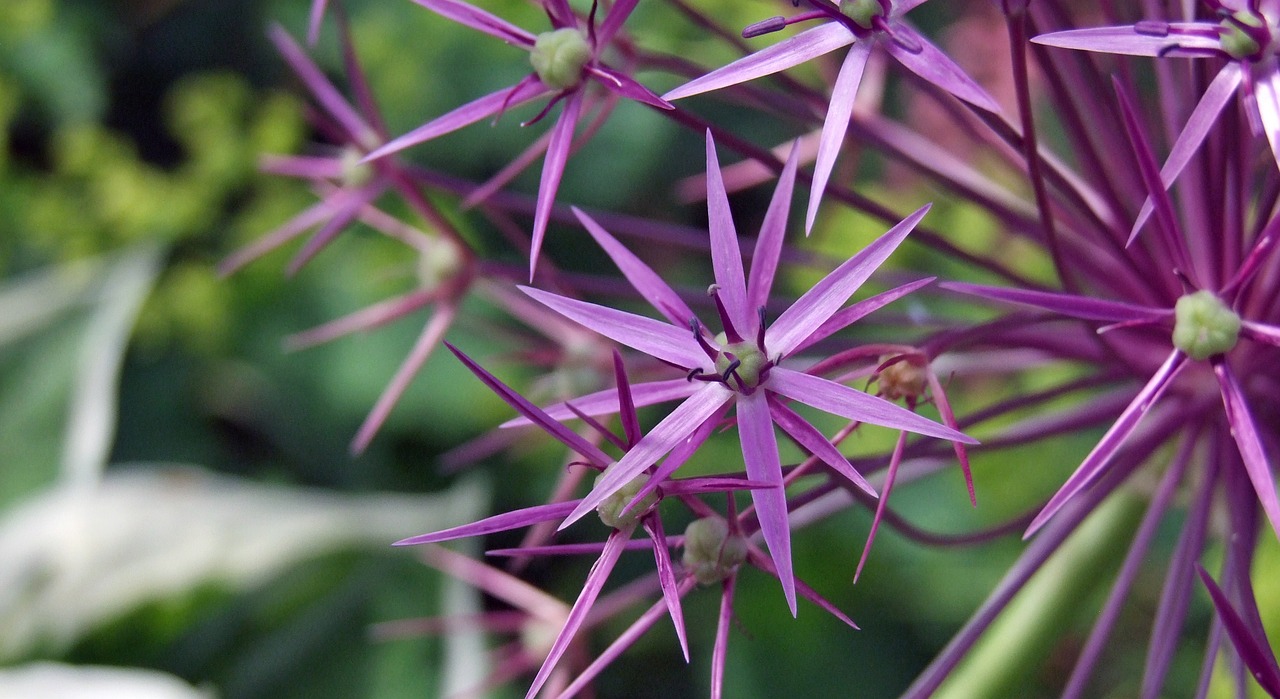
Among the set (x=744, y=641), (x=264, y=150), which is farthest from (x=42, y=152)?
(x=744, y=641)

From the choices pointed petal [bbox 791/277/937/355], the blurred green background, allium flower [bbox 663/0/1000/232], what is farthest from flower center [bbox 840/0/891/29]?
the blurred green background

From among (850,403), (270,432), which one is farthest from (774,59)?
(270,432)

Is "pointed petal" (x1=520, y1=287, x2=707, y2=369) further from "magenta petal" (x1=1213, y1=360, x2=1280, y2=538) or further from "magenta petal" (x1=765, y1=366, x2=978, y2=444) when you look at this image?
"magenta petal" (x1=1213, y1=360, x2=1280, y2=538)

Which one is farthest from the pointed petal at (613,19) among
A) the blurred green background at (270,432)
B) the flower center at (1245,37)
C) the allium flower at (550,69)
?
the blurred green background at (270,432)

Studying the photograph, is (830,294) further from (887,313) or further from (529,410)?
(887,313)

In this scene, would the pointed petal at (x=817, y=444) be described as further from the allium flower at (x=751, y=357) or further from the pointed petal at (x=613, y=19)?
the pointed petal at (x=613, y=19)

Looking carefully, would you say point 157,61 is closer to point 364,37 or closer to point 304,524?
point 364,37
